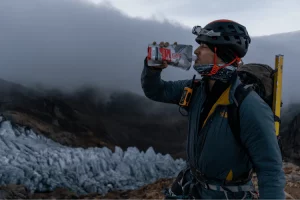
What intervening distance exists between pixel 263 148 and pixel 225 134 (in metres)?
0.27

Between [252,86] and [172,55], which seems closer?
[252,86]

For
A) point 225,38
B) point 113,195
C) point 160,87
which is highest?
point 225,38

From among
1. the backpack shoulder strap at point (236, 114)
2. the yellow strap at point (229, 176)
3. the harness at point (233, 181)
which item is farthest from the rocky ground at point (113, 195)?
the backpack shoulder strap at point (236, 114)

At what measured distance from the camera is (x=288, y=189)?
9633mm

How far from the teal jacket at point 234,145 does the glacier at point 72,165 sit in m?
11.5

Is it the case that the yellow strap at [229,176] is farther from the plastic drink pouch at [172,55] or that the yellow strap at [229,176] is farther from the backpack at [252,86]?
the plastic drink pouch at [172,55]

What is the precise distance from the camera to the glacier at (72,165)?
14.4 metres

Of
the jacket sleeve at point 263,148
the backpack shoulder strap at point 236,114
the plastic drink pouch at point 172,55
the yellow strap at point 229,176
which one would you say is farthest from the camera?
the plastic drink pouch at point 172,55

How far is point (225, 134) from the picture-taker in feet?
8.38

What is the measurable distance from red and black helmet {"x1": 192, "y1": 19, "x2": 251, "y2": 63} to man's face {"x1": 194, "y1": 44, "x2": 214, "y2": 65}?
3 cm

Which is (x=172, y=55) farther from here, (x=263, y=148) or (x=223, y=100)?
(x=263, y=148)

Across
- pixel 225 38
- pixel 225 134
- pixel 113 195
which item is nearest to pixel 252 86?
pixel 225 38

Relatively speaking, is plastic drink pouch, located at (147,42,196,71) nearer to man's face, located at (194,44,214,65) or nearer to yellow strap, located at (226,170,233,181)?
man's face, located at (194,44,214,65)

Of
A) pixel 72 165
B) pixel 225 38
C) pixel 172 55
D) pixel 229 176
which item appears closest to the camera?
pixel 229 176
